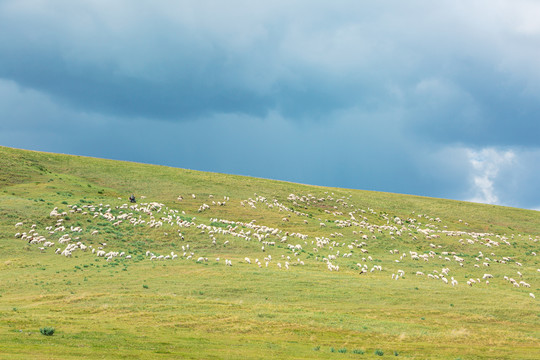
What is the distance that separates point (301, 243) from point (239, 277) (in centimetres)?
2079

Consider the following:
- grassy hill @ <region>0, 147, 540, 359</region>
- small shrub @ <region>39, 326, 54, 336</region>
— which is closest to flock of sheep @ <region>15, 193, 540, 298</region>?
grassy hill @ <region>0, 147, 540, 359</region>

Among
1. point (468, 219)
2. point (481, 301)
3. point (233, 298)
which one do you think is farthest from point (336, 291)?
point (468, 219)

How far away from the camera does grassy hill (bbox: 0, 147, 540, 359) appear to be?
2511cm

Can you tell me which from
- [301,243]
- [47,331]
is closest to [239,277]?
[47,331]

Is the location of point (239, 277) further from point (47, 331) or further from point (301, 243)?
point (301, 243)

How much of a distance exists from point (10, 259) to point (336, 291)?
34778mm

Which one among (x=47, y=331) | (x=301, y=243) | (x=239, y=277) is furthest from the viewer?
(x=301, y=243)

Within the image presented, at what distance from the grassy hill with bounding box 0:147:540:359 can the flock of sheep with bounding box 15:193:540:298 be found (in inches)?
11.6

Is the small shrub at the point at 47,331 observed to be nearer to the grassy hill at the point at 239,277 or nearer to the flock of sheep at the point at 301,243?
the grassy hill at the point at 239,277

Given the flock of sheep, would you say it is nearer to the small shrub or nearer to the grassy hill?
the grassy hill

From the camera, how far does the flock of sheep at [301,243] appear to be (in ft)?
164

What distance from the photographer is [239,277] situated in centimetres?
4116

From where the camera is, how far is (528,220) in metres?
109

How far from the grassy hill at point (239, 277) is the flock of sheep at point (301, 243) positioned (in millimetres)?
294
